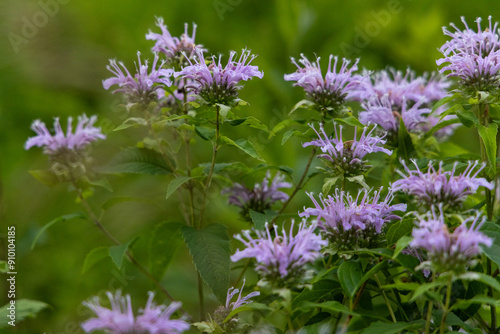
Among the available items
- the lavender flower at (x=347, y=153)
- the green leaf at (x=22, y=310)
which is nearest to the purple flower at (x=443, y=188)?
the lavender flower at (x=347, y=153)

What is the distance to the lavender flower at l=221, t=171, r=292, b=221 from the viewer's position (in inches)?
48.1

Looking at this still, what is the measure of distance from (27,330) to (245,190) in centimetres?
71

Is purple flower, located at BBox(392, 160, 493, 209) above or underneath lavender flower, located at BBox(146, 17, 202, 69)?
underneath

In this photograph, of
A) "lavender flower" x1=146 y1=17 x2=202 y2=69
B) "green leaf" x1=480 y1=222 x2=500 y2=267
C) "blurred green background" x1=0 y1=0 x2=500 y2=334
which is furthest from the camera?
"blurred green background" x1=0 y1=0 x2=500 y2=334

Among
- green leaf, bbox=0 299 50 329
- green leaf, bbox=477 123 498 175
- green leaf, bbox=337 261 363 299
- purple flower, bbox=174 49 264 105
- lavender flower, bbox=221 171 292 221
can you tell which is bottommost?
green leaf, bbox=0 299 50 329

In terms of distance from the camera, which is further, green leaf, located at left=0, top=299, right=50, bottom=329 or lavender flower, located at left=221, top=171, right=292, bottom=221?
lavender flower, located at left=221, top=171, right=292, bottom=221

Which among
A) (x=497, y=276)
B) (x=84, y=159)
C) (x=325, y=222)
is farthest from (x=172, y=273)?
(x=497, y=276)

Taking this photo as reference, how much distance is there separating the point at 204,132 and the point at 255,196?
0.24 metres

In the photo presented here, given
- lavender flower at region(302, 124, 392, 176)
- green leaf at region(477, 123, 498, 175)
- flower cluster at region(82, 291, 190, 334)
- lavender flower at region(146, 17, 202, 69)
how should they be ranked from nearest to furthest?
flower cluster at region(82, 291, 190, 334) < green leaf at region(477, 123, 498, 175) < lavender flower at region(302, 124, 392, 176) < lavender flower at region(146, 17, 202, 69)

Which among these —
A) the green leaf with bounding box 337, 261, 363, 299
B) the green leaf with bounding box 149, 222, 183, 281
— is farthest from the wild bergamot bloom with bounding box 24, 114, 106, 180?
the green leaf with bounding box 337, 261, 363, 299

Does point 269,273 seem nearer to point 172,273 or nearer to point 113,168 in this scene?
point 113,168

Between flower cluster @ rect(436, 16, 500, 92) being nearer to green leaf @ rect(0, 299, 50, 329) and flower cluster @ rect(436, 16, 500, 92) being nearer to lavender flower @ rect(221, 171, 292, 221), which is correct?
lavender flower @ rect(221, 171, 292, 221)

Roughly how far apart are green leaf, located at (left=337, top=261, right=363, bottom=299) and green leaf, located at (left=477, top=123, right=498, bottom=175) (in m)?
0.27

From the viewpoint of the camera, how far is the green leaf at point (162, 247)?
1.21 meters
